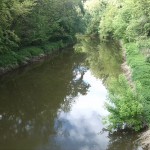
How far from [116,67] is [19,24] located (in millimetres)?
13822

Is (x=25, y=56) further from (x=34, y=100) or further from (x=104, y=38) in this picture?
(x=104, y=38)

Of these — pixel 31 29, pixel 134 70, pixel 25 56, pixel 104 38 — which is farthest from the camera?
Result: pixel 104 38

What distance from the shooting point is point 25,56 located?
43.0 m

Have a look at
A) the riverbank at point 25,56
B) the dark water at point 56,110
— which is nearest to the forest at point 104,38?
the riverbank at point 25,56

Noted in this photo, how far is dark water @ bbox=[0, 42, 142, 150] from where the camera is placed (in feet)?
59.4

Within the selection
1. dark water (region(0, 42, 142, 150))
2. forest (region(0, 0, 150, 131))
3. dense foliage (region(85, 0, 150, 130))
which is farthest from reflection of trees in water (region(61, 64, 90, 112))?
dense foliage (region(85, 0, 150, 130))

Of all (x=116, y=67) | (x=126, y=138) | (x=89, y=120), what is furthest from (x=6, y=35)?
(x=126, y=138)

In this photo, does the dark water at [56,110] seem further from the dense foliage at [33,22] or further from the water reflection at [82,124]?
the dense foliage at [33,22]

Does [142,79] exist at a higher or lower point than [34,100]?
lower

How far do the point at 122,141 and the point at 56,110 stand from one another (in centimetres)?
737

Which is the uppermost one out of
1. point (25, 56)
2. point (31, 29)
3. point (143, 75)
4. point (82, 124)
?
point (31, 29)

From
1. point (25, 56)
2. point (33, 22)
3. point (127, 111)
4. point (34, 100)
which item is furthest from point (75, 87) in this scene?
point (33, 22)

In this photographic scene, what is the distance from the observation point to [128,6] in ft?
163

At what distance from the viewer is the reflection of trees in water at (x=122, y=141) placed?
1726cm
